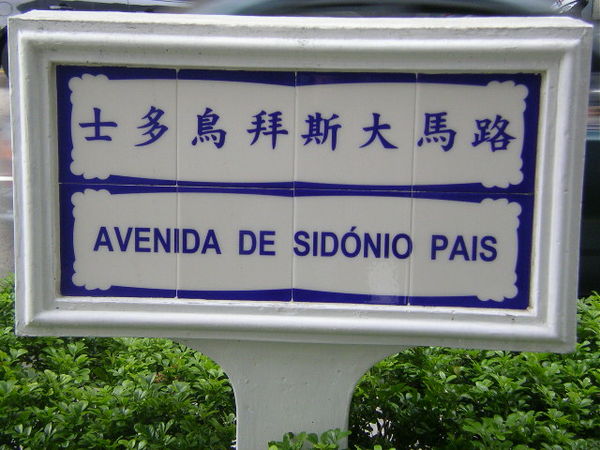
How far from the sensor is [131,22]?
206 centimetres

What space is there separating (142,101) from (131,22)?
19 centimetres

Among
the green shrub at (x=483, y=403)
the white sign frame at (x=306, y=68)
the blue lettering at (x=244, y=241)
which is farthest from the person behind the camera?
the green shrub at (x=483, y=403)

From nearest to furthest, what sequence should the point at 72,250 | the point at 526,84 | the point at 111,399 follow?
the point at 526,84
the point at 72,250
the point at 111,399

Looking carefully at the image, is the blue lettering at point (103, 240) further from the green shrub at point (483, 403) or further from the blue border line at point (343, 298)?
the green shrub at point (483, 403)

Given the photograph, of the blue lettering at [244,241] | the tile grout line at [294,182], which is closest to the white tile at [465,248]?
the tile grout line at [294,182]

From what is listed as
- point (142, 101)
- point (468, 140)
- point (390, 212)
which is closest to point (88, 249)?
point (142, 101)

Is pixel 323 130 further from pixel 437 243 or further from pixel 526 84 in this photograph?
pixel 526 84

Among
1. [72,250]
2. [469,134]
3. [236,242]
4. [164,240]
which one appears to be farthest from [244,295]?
[469,134]

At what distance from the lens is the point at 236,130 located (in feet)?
6.88

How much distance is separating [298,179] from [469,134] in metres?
0.42

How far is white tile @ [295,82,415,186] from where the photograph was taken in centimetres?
207

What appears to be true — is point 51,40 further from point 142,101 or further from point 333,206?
point 333,206

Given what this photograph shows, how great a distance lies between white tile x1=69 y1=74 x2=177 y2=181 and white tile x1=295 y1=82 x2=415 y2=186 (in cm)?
33

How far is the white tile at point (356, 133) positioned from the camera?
207 cm
